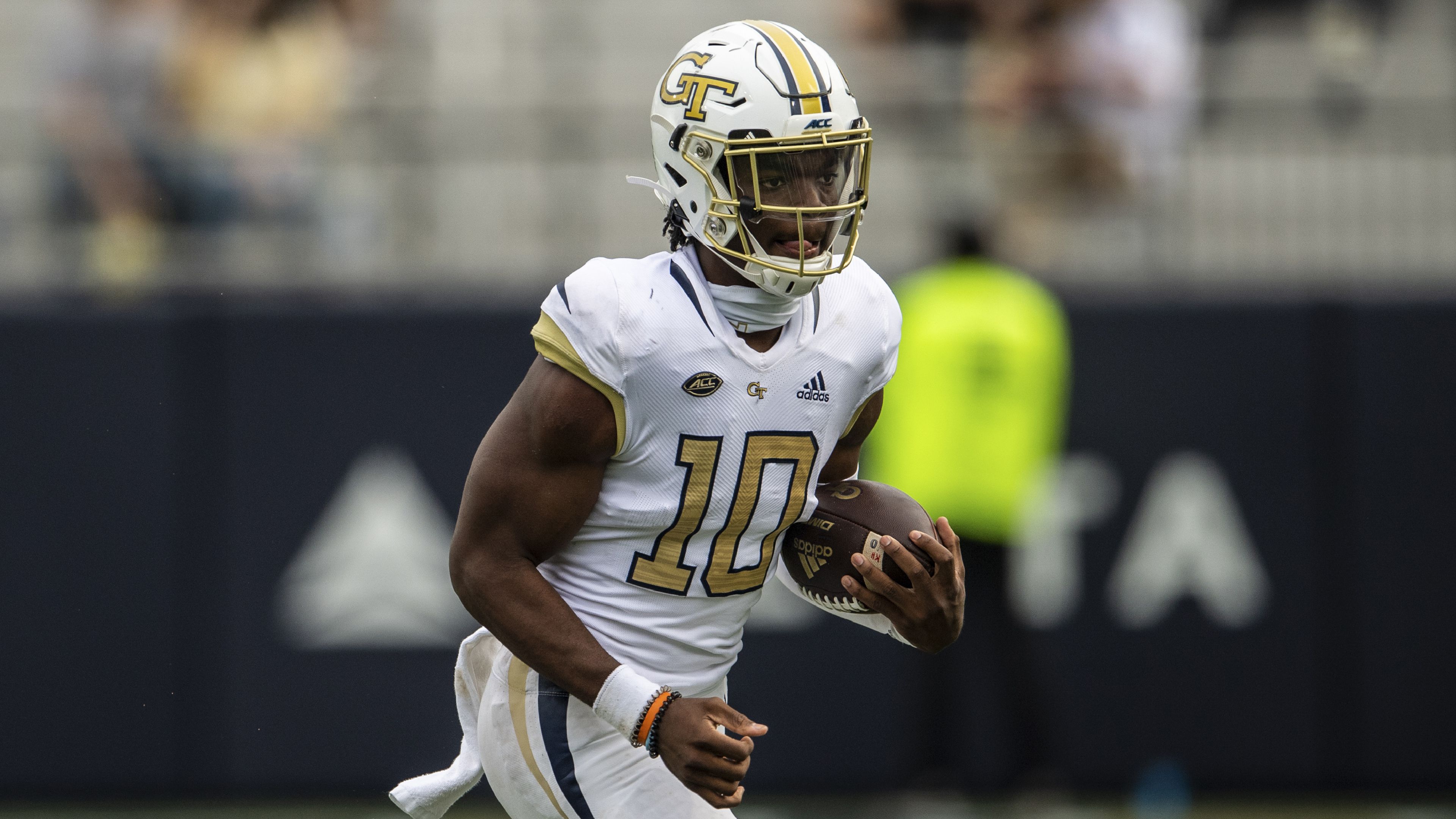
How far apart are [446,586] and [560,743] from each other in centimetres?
380

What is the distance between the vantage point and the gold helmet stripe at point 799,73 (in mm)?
2990

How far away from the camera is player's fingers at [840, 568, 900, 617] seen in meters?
3.05

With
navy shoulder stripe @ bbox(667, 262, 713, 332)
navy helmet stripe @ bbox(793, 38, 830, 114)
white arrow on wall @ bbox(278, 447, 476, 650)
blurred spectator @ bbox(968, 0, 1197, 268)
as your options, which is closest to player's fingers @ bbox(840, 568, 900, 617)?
navy shoulder stripe @ bbox(667, 262, 713, 332)

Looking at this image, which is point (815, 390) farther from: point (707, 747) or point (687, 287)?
point (707, 747)

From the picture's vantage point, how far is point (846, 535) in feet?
10.5

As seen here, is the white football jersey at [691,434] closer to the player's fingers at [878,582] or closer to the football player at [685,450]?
the football player at [685,450]

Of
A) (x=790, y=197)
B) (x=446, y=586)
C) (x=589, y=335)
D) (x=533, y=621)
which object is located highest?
(x=790, y=197)

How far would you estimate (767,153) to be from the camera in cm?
299

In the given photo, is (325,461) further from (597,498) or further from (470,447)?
(597,498)

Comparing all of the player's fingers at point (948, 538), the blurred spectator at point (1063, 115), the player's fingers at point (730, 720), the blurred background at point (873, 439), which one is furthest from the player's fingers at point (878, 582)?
the blurred spectator at point (1063, 115)

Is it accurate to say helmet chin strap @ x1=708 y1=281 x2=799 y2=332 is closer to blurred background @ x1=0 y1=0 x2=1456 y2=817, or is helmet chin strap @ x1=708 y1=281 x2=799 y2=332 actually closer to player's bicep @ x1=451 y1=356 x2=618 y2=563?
player's bicep @ x1=451 y1=356 x2=618 y2=563

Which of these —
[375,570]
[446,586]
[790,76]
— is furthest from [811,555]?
[375,570]

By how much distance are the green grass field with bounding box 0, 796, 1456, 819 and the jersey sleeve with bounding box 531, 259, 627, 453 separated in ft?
13.2

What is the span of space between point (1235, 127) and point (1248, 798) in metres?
2.70
